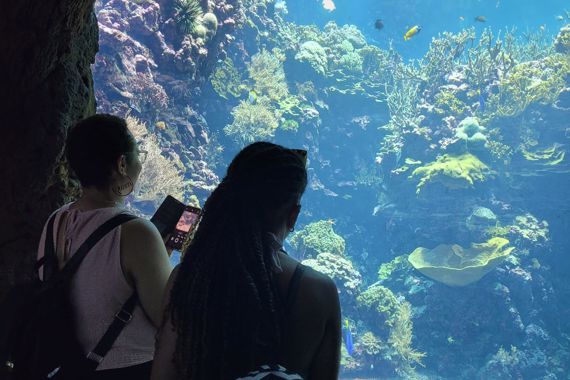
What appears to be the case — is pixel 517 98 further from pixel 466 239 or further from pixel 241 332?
pixel 241 332

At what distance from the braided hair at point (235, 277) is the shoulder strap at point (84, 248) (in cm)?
37

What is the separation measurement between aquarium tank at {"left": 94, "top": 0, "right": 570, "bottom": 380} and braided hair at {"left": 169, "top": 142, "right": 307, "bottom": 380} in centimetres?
1031

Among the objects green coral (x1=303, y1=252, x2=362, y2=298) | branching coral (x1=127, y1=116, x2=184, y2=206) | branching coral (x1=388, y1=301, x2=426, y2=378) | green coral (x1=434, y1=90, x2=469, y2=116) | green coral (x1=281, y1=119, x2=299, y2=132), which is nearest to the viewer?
branching coral (x1=127, y1=116, x2=184, y2=206)

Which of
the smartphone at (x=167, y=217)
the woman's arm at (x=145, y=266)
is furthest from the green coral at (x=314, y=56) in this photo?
the woman's arm at (x=145, y=266)

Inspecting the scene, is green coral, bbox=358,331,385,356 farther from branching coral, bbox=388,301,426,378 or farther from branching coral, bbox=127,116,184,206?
branching coral, bbox=127,116,184,206

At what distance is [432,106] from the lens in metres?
19.3

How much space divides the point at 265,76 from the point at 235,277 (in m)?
20.6

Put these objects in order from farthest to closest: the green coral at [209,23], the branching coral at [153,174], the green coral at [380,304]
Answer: the green coral at [380,304] → the green coral at [209,23] → the branching coral at [153,174]

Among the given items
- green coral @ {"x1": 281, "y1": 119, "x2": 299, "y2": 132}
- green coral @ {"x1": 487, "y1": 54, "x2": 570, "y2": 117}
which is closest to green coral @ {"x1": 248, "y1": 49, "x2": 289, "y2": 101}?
green coral @ {"x1": 281, "y1": 119, "x2": 299, "y2": 132}

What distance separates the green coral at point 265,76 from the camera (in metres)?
20.8

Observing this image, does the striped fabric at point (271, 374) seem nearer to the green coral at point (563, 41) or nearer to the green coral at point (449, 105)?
the green coral at point (449, 105)

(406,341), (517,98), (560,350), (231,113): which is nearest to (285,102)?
(231,113)

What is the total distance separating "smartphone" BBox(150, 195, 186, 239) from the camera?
181 centimetres

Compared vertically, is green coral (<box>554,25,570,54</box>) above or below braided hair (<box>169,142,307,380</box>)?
above
